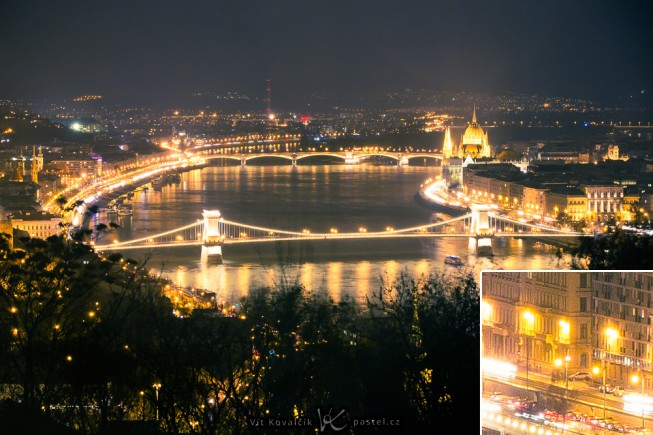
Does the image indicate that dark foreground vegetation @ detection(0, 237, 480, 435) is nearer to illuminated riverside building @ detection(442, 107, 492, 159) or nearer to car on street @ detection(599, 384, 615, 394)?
car on street @ detection(599, 384, 615, 394)

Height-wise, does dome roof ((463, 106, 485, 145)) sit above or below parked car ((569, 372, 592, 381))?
above

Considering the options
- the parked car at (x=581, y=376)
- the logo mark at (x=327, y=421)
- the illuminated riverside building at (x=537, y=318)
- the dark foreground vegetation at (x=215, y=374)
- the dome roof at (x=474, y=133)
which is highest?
the dome roof at (x=474, y=133)

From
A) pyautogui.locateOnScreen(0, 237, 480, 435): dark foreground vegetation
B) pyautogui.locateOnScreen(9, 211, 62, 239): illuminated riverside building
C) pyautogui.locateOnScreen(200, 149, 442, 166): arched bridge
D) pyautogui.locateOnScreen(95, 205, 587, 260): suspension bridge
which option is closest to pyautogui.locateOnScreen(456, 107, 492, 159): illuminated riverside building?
pyautogui.locateOnScreen(200, 149, 442, 166): arched bridge

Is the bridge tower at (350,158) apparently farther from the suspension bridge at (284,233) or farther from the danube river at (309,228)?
the suspension bridge at (284,233)

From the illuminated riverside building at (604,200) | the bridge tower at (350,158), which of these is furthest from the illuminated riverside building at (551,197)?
the bridge tower at (350,158)

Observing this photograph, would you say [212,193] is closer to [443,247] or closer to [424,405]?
[443,247]

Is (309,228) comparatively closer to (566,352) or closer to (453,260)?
(453,260)

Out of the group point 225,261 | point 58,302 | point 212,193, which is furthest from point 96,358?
point 212,193
